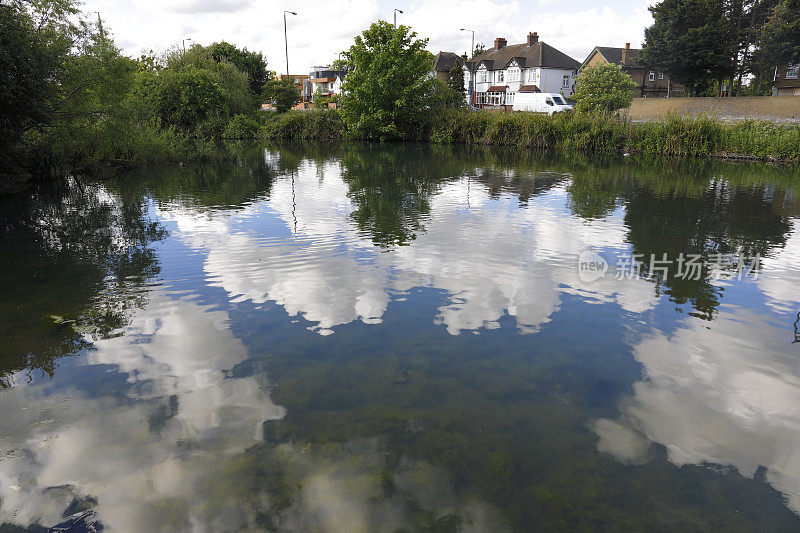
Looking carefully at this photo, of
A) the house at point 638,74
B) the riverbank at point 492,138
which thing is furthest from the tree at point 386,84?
the house at point 638,74


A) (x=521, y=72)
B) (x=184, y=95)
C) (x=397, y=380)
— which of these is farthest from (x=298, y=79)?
(x=397, y=380)

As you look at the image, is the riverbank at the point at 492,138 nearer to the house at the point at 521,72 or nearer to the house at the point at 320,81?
the house at the point at 521,72

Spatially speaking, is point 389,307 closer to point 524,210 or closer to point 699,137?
point 524,210

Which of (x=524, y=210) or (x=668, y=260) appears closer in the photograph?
(x=668, y=260)

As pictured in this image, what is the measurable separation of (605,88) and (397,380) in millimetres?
49127

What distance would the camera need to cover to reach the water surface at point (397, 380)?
391 centimetres

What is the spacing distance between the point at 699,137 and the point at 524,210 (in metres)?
23.3

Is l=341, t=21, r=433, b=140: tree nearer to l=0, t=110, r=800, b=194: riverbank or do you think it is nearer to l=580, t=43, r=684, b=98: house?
l=0, t=110, r=800, b=194: riverbank

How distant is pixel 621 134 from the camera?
111ft

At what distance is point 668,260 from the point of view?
32.1 feet

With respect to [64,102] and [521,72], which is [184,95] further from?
[521,72]

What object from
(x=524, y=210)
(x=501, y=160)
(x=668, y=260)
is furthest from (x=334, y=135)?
(x=668, y=260)

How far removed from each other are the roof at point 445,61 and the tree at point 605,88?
4363cm

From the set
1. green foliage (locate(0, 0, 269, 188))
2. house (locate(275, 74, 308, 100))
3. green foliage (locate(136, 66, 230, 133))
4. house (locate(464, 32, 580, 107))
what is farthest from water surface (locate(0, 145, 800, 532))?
house (locate(275, 74, 308, 100))
